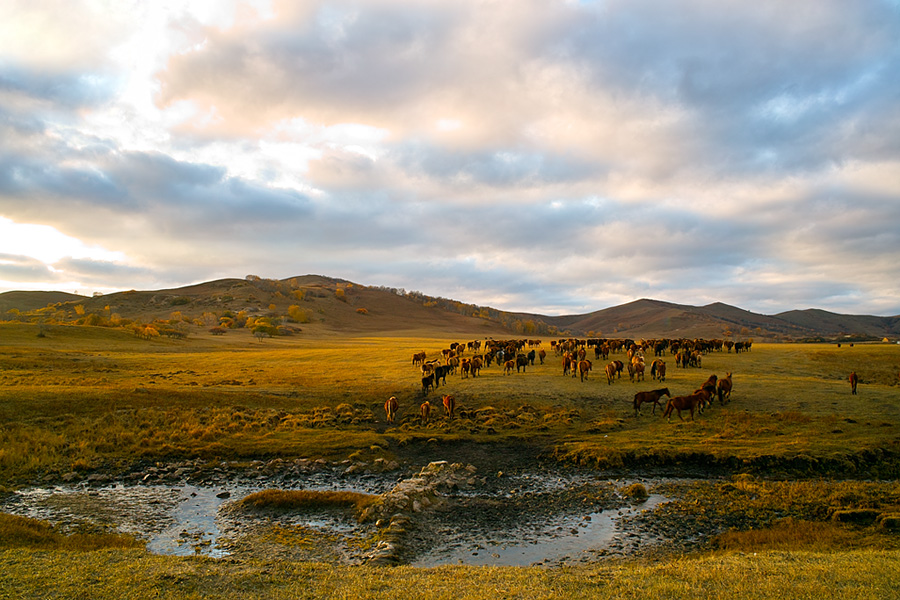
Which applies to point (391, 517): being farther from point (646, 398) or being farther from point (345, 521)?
point (646, 398)

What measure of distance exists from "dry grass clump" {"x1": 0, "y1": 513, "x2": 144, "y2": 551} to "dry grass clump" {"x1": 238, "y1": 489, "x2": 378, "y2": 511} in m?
3.05

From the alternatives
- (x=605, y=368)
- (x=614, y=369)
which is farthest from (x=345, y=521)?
(x=605, y=368)

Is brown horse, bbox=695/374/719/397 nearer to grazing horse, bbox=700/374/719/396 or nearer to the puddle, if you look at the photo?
grazing horse, bbox=700/374/719/396

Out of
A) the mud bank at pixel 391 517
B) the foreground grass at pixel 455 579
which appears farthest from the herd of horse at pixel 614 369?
the foreground grass at pixel 455 579

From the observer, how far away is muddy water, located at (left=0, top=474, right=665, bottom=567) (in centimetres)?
1026

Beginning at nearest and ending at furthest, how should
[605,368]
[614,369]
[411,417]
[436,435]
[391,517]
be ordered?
[391,517], [436,435], [411,417], [614,369], [605,368]

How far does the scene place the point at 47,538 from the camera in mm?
10000

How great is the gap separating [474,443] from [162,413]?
14503 mm

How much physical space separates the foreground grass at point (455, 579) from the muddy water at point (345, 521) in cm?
183

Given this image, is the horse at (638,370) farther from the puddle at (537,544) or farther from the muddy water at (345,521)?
the puddle at (537,544)

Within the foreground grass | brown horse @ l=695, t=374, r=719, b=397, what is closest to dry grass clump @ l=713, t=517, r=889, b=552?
the foreground grass

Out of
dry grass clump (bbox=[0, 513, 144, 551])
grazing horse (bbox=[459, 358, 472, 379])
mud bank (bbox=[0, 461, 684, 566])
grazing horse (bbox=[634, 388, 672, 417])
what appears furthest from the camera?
grazing horse (bbox=[459, 358, 472, 379])

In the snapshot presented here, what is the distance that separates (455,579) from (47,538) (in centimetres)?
851

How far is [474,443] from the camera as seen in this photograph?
64.5 ft
